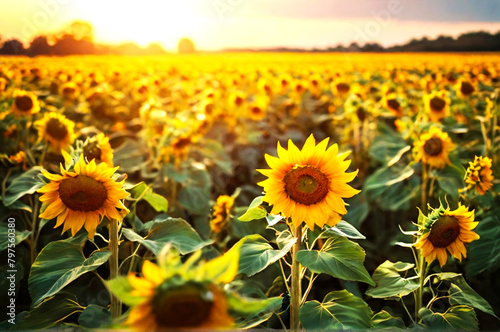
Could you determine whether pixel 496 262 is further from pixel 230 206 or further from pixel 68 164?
pixel 68 164

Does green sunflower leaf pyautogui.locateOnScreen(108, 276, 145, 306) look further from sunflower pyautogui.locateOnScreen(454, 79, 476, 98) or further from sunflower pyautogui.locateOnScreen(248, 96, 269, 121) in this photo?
sunflower pyautogui.locateOnScreen(248, 96, 269, 121)

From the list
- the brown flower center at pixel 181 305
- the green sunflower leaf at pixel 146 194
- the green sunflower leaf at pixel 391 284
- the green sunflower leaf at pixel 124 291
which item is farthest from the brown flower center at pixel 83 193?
the green sunflower leaf at pixel 391 284

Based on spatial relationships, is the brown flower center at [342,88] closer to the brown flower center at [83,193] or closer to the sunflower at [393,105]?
the sunflower at [393,105]

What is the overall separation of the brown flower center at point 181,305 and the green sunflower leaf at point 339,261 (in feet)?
2.04

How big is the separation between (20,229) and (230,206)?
1.19m

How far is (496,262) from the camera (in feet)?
7.32

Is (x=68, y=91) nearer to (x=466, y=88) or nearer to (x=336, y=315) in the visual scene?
(x=466, y=88)

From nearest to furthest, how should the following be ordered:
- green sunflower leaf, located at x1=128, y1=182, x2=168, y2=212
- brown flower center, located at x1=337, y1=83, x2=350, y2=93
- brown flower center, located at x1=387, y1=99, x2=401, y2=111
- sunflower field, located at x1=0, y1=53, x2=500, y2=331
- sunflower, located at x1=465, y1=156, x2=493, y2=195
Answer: sunflower field, located at x1=0, y1=53, x2=500, y2=331, green sunflower leaf, located at x1=128, y1=182, x2=168, y2=212, sunflower, located at x1=465, y1=156, x2=493, y2=195, brown flower center, located at x1=387, y1=99, x2=401, y2=111, brown flower center, located at x1=337, y1=83, x2=350, y2=93

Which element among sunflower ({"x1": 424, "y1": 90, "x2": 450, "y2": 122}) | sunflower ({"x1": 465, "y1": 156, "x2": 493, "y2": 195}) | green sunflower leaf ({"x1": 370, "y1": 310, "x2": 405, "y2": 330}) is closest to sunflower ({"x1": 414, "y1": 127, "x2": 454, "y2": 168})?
sunflower ({"x1": 465, "y1": 156, "x2": 493, "y2": 195})

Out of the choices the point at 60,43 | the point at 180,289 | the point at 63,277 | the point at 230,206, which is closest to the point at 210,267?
the point at 180,289

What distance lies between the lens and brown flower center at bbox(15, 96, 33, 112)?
3273mm

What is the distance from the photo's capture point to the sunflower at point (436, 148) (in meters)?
2.72

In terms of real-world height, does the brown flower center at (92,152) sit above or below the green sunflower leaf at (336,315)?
above

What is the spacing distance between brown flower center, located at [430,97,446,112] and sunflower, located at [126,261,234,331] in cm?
306
